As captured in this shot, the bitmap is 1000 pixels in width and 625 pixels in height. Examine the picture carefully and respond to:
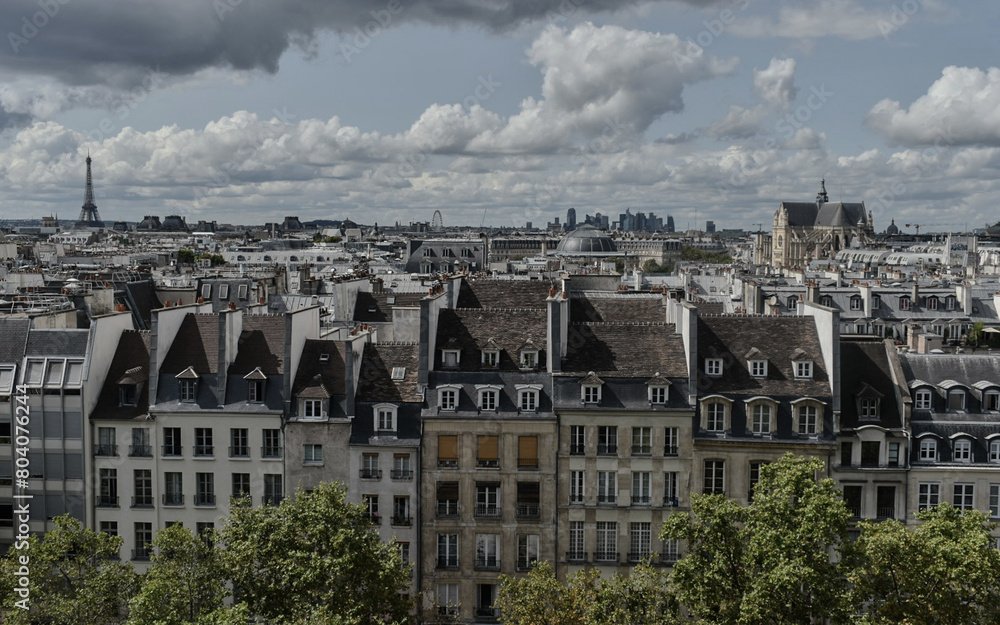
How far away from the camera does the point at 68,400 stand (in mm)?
46000

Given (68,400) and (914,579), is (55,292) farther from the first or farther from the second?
(914,579)

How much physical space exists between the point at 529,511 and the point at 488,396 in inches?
222

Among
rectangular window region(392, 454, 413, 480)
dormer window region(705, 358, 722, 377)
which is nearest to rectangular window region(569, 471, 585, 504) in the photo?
rectangular window region(392, 454, 413, 480)

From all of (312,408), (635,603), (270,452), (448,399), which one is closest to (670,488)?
(635,603)

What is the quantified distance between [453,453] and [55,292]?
162 feet

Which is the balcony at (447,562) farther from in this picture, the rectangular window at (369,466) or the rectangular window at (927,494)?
the rectangular window at (927,494)

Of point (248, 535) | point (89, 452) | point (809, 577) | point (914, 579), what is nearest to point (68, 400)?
point (89, 452)

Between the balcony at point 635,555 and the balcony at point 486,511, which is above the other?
the balcony at point 486,511

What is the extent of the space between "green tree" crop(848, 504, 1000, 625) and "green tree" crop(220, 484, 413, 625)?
16.6 metres

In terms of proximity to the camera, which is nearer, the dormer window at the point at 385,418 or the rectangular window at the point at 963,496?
the rectangular window at the point at 963,496

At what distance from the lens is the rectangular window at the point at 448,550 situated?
4531 cm

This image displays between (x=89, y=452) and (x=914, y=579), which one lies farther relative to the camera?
(x=89, y=452)

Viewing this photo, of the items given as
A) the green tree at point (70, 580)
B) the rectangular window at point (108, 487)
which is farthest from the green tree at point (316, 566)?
the rectangular window at point (108, 487)

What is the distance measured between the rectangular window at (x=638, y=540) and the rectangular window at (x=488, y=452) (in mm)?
6909
